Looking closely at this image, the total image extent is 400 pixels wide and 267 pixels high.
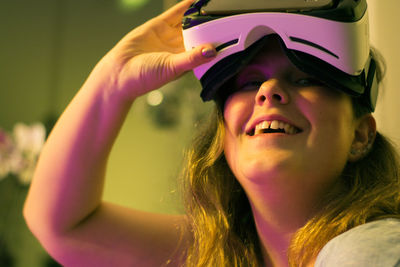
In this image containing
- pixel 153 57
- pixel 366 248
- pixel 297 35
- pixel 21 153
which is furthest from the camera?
pixel 21 153

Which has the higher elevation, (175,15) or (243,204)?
(175,15)

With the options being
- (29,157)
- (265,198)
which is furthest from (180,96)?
(265,198)

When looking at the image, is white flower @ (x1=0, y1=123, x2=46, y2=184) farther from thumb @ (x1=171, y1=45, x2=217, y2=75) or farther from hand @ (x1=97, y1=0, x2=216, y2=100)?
thumb @ (x1=171, y1=45, x2=217, y2=75)

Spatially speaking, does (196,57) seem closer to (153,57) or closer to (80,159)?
(153,57)

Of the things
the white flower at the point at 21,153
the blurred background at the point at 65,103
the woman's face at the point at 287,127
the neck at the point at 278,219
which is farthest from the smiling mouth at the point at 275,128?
the white flower at the point at 21,153

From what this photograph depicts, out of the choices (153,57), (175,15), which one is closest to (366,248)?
(153,57)

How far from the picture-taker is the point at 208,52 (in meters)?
0.87

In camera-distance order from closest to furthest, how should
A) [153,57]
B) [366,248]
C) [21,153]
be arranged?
1. [366,248]
2. [153,57]
3. [21,153]

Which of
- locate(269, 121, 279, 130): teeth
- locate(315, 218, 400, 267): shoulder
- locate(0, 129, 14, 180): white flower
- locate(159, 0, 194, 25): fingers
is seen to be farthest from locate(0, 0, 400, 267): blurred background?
locate(315, 218, 400, 267): shoulder

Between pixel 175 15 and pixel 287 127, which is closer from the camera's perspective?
pixel 287 127

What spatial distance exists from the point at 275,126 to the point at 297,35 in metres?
0.15

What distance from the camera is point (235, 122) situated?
35.3 inches

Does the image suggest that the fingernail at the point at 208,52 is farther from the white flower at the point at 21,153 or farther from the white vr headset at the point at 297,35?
the white flower at the point at 21,153

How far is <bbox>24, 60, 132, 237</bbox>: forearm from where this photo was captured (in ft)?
3.28
